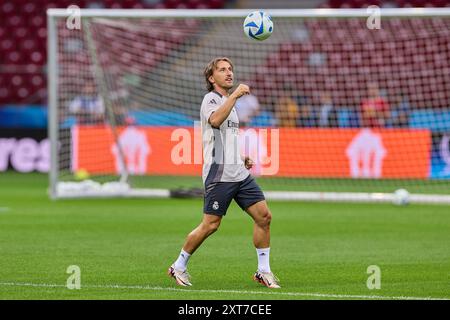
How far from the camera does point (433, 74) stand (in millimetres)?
22828

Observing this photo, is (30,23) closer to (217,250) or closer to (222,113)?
(217,250)

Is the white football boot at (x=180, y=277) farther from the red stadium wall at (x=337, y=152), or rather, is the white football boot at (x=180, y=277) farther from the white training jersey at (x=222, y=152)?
the red stadium wall at (x=337, y=152)

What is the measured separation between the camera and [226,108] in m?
9.17

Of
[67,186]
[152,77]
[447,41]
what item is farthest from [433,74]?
[67,186]

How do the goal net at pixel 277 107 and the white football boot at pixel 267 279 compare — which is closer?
the white football boot at pixel 267 279

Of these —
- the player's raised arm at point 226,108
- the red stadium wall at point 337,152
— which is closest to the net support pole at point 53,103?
the red stadium wall at point 337,152

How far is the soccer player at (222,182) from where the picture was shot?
31.1 ft

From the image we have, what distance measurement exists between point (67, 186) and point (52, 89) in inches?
69.0

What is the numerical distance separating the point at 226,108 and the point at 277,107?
45.8ft

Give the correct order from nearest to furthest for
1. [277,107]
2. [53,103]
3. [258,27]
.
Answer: [258,27]
[53,103]
[277,107]

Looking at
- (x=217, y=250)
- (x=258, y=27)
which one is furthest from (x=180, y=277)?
(x=258, y=27)

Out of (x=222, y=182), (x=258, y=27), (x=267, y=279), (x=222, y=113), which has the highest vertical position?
(x=258, y=27)

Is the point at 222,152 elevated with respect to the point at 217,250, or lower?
elevated

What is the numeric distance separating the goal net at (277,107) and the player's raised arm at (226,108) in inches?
351
